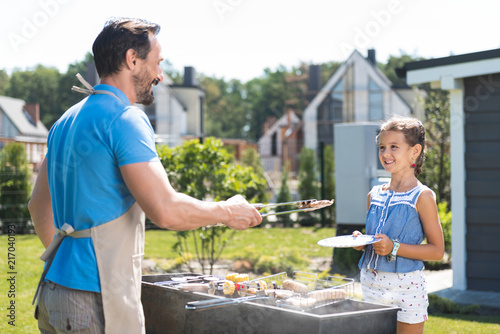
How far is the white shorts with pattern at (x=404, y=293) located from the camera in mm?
2764

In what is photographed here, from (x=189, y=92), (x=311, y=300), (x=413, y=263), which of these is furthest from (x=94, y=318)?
(x=189, y=92)

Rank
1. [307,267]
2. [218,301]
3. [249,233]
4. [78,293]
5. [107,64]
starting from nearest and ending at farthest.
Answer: [78,293]
[107,64]
[218,301]
[307,267]
[249,233]

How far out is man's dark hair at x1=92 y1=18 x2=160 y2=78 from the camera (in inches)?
79.6

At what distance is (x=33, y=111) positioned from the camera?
29406 millimetres

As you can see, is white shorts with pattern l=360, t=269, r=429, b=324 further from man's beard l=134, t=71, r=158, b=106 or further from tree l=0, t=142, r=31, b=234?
tree l=0, t=142, r=31, b=234

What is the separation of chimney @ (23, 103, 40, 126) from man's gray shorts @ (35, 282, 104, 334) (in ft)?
93.0

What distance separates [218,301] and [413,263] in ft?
3.52

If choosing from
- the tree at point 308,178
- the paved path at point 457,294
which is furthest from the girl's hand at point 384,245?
the tree at point 308,178

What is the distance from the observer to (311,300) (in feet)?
8.04

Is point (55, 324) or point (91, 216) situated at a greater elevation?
point (91, 216)

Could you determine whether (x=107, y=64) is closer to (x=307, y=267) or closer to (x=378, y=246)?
(x=378, y=246)

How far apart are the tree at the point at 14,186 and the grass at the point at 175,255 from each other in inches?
31.1

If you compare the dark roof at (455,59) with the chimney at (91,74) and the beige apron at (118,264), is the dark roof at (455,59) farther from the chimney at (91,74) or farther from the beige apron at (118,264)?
the chimney at (91,74)

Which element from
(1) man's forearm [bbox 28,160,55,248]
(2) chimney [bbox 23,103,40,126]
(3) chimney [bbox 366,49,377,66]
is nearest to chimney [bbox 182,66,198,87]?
(2) chimney [bbox 23,103,40,126]
